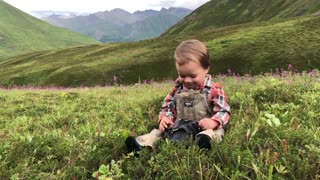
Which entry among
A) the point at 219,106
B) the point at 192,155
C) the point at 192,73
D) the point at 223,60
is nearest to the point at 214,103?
the point at 219,106

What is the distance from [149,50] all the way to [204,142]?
224 feet

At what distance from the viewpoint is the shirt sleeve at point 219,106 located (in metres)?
6.53

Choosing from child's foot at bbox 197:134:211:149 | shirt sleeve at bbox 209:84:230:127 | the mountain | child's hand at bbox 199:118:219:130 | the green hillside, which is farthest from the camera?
the green hillside

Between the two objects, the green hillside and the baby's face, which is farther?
the green hillside

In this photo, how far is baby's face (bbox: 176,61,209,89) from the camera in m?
6.73

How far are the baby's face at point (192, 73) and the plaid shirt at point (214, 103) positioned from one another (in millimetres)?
205

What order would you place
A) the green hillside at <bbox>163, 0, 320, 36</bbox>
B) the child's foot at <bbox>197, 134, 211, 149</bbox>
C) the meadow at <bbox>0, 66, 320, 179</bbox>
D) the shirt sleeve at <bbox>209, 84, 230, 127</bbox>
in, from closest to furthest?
the meadow at <bbox>0, 66, 320, 179</bbox> < the child's foot at <bbox>197, 134, 211, 149</bbox> < the shirt sleeve at <bbox>209, 84, 230, 127</bbox> < the green hillside at <bbox>163, 0, 320, 36</bbox>

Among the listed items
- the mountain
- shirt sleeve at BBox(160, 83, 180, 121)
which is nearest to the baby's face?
shirt sleeve at BBox(160, 83, 180, 121)

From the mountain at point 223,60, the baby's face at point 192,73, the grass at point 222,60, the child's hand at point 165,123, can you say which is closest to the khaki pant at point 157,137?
the child's hand at point 165,123

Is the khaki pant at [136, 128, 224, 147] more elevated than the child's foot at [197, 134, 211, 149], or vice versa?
the child's foot at [197, 134, 211, 149]

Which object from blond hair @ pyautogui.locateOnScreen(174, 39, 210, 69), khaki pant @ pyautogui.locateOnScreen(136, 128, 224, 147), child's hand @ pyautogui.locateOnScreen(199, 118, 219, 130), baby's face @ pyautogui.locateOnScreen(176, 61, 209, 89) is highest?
blond hair @ pyautogui.locateOnScreen(174, 39, 210, 69)

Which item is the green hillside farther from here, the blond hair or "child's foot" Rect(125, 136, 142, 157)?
"child's foot" Rect(125, 136, 142, 157)

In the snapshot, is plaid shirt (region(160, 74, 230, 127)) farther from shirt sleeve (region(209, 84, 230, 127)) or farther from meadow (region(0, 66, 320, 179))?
meadow (region(0, 66, 320, 179))

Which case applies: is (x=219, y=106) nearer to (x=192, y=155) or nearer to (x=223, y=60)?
(x=192, y=155)
